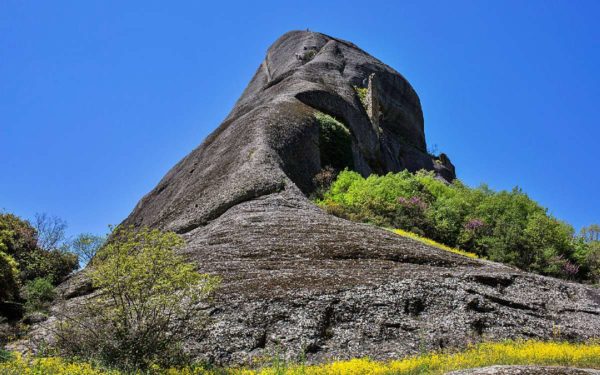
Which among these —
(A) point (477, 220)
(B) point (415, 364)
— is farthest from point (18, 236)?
(B) point (415, 364)

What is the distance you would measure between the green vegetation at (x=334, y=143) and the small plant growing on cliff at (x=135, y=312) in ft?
99.9

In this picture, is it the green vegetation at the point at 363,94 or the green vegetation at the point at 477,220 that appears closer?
the green vegetation at the point at 477,220

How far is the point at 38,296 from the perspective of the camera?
2317cm

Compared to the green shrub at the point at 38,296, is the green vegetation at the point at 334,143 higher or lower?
higher

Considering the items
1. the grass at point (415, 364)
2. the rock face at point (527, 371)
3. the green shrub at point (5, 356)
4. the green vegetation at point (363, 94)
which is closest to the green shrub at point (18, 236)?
the green shrub at point (5, 356)

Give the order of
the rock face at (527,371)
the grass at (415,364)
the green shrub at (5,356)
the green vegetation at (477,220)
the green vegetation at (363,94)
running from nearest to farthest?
the rock face at (527,371)
the grass at (415,364)
the green shrub at (5,356)
the green vegetation at (477,220)
the green vegetation at (363,94)

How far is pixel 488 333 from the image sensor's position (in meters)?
16.4

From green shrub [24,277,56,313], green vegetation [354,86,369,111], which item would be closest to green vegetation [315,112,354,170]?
green vegetation [354,86,369,111]

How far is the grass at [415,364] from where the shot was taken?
40.2 feet

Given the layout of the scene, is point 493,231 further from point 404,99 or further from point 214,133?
point 404,99

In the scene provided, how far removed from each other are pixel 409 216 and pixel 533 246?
7461mm

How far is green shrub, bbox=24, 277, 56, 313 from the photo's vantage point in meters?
21.9

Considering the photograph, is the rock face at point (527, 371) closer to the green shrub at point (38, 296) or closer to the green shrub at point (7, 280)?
the green shrub at point (38, 296)

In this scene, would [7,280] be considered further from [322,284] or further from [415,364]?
[415,364]
